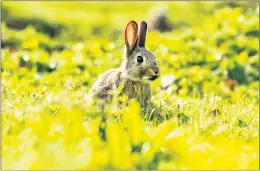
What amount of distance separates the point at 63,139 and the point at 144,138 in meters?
0.59

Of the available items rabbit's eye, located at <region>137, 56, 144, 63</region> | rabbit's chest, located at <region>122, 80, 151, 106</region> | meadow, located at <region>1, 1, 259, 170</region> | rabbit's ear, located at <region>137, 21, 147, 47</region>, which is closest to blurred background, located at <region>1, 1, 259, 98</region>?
meadow, located at <region>1, 1, 259, 170</region>

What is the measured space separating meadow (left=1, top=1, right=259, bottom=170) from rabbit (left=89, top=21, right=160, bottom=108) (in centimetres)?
21

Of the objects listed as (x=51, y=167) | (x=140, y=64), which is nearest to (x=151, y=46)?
(x=140, y=64)

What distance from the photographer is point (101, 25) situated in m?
17.0

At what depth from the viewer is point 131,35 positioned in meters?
5.62

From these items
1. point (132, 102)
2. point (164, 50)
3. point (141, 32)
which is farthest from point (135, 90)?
point (164, 50)

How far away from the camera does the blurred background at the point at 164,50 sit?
9.19 metres

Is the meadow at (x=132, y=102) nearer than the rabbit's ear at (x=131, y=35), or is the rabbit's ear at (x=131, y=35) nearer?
the meadow at (x=132, y=102)

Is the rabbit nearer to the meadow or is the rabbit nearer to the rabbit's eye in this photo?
the rabbit's eye

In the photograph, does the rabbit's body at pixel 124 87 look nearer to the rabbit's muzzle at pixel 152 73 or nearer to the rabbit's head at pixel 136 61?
the rabbit's head at pixel 136 61

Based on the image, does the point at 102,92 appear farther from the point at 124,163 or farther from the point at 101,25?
the point at 101,25

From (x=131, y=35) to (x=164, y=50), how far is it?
472 centimetres

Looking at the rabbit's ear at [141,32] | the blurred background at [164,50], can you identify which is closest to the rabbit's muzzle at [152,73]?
the rabbit's ear at [141,32]

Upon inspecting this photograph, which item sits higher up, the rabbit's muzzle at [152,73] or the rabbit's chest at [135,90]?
the rabbit's muzzle at [152,73]
